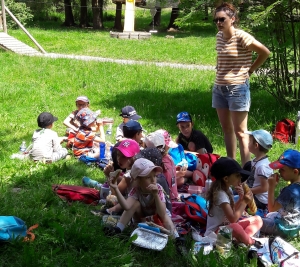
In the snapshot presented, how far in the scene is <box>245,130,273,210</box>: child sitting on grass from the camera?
455cm

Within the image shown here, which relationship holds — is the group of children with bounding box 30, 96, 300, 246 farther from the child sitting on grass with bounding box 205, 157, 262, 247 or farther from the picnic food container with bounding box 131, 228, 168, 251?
the picnic food container with bounding box 131, 228, 168, 251

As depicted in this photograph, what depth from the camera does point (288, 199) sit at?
13.1ft

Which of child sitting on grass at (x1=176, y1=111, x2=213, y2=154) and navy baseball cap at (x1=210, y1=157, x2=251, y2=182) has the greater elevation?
navy baseball cap at (x1=210, y1=157, x2=251, y2=182)

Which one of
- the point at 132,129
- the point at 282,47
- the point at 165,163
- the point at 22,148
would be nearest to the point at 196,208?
the point at 165,163

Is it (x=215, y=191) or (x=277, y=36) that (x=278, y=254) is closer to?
(x=215, y=191)

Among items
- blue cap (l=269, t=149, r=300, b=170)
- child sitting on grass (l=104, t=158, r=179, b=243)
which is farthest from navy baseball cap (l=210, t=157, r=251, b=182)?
child sitting on grass (l=104, t=158, r=179, b=243)

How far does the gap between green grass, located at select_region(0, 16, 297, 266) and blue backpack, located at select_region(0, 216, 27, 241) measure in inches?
2.8

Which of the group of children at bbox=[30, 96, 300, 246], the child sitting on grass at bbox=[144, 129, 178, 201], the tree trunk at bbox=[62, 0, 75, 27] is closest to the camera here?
the group of children at bbox=[30, 96, 300, 246]

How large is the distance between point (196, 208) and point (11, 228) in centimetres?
171

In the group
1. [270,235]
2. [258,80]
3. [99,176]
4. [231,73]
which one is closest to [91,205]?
[99,176]

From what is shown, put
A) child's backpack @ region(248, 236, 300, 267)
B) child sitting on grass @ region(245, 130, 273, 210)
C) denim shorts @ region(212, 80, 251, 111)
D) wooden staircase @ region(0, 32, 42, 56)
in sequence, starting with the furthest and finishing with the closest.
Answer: wooden staircase @ region(0, 32, 42, 56), denim shorts @ region(212, 80, 251, 111), child sitting on grass @ region(245, 130, 273, 210), child's backpack @ region(248, 236, 300, 267)

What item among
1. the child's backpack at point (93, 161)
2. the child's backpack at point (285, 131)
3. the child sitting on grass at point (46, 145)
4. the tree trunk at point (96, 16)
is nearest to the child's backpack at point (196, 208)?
the child's backpack at point (93, 161)

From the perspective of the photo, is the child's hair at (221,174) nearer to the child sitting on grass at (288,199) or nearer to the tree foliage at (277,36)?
the child sitting on grass at (288,199)

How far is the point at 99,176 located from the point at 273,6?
365 cm
